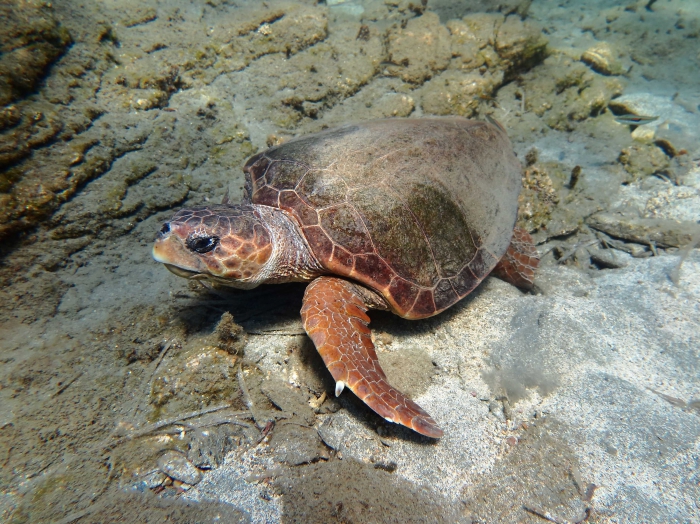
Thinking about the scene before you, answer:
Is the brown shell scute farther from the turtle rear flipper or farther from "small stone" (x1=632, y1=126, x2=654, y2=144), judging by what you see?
"small stone" (x1=632, y1=126, x2=654, y2=144)

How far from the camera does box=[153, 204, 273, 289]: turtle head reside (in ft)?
6.54

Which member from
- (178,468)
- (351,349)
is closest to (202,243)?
(351,349)

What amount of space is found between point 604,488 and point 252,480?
1911mm

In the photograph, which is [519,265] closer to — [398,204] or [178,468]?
[398,204]

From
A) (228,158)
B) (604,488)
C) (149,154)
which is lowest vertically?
(604,488)

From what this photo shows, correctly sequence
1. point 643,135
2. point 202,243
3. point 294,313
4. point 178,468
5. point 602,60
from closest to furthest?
point 178,468 → point 202,243 → point 294,313 → point 643,135 → point 602,60

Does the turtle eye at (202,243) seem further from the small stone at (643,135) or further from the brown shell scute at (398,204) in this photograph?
the small stone at (643,135)

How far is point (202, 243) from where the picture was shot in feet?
6.71

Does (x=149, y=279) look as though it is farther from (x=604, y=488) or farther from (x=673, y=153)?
(x=673, y=153)

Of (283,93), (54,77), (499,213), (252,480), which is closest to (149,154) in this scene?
(54,77)

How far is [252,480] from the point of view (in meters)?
1.68

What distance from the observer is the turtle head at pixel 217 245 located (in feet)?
6.54

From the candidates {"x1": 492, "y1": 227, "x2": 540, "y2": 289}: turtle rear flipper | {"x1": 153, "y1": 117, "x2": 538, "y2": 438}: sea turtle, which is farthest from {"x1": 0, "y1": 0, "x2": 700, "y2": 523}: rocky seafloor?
{"x1": 153, "y1": 117, "x2": 538, "y2": 438}: sea turtle

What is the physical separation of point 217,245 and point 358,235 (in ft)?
3.28
